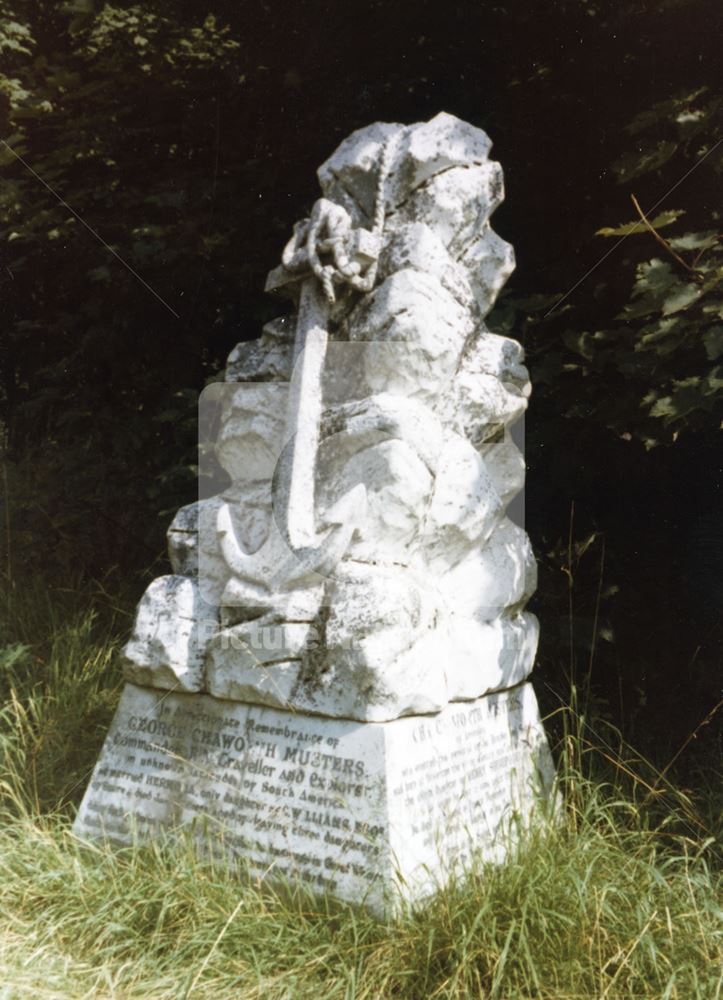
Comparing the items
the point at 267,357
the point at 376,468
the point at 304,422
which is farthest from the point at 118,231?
the point at 376,468

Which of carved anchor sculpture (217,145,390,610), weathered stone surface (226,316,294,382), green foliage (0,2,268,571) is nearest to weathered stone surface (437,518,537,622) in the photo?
carved anchor sculpture (217,145,390,610)

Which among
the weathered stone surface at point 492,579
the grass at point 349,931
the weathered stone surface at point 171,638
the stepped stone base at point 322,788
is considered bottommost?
the grass at point 349,931

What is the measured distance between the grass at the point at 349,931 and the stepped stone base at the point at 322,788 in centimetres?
9

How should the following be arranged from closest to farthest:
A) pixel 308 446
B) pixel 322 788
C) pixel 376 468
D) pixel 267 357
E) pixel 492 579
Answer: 1. pixel 322 788
2. pixel 376 468
3. pixel 308 446
4. pixel 492 579
5. pixel 267 357

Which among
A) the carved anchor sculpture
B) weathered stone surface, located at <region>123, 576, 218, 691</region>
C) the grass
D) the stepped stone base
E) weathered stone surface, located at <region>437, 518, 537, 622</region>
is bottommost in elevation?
the grass

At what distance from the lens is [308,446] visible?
336 cm

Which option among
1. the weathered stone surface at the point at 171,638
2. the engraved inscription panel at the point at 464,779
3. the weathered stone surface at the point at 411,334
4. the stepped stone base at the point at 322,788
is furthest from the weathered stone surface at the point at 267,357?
the engraved inscription panel at the point at 464,779

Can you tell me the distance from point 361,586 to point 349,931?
90 centimetres

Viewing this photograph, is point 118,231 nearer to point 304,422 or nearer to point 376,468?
point 304,422

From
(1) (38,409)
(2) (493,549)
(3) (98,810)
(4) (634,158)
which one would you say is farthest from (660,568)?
(1) (38,409)

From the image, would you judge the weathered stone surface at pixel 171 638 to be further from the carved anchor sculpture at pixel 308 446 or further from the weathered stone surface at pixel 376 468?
the carved anchor sculpture at pixel 308 446

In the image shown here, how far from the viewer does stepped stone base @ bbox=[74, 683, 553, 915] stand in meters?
2.87

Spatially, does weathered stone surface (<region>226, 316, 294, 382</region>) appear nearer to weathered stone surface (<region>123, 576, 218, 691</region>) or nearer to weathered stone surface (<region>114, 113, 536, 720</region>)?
weathered stone surface (<region>114, 113, 536, 720</region>)

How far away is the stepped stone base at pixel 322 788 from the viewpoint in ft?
9.41
